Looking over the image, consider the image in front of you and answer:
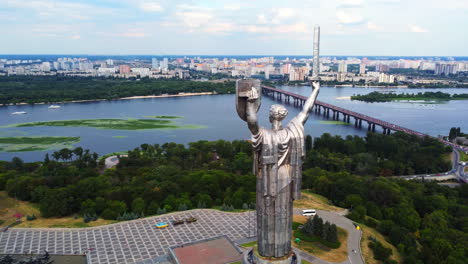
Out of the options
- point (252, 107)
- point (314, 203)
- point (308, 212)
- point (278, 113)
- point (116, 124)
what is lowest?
point (116, 124)

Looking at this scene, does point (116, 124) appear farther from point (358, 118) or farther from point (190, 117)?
point (358, 118)

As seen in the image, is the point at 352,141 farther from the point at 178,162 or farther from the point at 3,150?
the point at 3,150

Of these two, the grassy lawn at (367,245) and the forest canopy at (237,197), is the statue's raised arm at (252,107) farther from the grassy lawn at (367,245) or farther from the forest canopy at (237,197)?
the forest canopy at (237,197)

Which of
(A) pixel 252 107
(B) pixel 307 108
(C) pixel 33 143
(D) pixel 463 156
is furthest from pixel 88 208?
(D) pixel 463 156

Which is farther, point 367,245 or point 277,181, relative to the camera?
point 367,245

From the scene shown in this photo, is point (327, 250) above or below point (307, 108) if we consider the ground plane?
below

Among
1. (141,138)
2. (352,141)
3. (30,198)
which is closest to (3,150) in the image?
(141,138)

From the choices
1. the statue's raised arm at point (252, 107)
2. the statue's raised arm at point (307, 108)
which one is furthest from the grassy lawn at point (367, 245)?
the statue's raised arm at point (252, 107)
